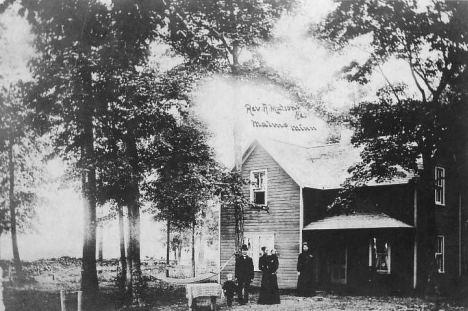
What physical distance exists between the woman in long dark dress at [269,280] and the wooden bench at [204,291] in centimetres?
53

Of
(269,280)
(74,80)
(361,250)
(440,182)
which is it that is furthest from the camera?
(361,250)

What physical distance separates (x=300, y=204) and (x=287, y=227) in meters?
0.44

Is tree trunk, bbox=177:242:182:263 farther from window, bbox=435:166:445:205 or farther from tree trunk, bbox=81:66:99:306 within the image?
window, bbox=435:166:445:205

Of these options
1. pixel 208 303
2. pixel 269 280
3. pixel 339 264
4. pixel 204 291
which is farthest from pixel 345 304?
pixel 339 264

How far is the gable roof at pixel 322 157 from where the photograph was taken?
5.80 metres

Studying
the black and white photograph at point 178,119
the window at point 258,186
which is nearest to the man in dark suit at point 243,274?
the black and white photograph at point 178,119

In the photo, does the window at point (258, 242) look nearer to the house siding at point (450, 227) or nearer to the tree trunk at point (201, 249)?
the tree trunk at point (201, 249)

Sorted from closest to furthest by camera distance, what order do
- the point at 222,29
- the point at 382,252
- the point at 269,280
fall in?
1. the point at 222,29
2. the point at 269,280
3. the point at 382,252

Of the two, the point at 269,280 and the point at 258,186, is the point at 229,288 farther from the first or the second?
the point at 258,186

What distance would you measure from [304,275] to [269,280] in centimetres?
65

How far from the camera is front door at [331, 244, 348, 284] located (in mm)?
7754

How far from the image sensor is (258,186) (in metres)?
6.59

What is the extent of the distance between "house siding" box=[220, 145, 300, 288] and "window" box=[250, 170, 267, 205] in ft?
0.27

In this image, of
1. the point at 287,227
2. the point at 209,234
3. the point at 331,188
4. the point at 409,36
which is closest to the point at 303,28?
the point at 409,36
